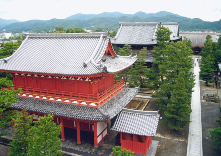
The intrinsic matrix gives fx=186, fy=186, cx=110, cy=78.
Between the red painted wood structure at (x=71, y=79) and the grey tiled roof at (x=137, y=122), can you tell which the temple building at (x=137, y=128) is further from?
the red painted wood structure at (x=71, y=79)

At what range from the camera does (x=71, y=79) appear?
19109 millimetres

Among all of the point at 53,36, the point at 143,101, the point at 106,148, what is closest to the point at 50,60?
the point at 53,36

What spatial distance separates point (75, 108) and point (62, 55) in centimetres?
622

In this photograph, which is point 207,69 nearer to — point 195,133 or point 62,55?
point 195,133

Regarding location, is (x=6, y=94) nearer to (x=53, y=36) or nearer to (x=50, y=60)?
(x=50, y=60)

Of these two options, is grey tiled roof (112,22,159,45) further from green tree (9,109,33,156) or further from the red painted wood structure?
green tree (9,109,33,156)

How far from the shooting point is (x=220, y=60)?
143 ft

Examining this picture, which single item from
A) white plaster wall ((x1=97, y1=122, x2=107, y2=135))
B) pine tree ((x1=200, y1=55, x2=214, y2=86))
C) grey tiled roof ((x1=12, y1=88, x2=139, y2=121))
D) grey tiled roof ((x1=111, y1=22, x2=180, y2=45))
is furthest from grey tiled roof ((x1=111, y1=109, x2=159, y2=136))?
grey tiled roof ((x1=111, y1=22, x2=180, y2=45))

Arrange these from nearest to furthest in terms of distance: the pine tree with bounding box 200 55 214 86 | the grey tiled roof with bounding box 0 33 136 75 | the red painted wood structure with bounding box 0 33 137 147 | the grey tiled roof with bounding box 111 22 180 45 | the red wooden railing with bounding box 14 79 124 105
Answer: the red painted wood structure with bounding box 0 33 137 147
the grey tiled roof with bounding box 0 33 136 75
the red wooden railing with bounding box 14 79 124 105
the pine tree with bounding box 200 55 214 86
the grey tiled roof with bounding box 111 22 180 45

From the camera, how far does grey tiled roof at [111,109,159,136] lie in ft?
55.2

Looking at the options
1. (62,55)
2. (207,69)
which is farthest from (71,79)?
(207,69)

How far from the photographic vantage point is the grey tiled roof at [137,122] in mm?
16825

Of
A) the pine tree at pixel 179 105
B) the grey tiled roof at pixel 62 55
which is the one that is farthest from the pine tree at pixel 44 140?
the pine tree at pixel 179 105

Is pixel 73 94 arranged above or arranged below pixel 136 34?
below
